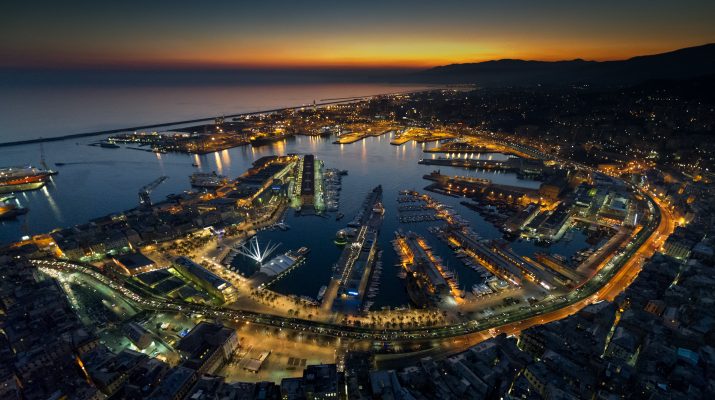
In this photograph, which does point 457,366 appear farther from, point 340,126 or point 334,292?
point 340,126

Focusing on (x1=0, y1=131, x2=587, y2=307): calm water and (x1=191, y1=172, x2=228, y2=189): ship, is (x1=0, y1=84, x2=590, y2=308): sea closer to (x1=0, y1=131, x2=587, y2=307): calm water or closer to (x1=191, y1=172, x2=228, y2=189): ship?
(x1=0, y1=131, x2=587, y2=307): calm water

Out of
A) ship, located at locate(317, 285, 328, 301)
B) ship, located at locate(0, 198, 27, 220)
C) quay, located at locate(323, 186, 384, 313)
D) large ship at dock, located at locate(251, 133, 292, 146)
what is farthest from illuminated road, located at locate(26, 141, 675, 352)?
large ship at dock, located at locate(251, 133, 292, 146)

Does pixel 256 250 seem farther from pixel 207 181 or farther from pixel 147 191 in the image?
pixel 147 191

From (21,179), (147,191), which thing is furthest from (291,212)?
(21,179)

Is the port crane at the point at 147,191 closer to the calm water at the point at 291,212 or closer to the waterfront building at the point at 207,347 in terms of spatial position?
the calm water at the point at 291,212

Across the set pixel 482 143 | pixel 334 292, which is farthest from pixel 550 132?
pixel 334 292

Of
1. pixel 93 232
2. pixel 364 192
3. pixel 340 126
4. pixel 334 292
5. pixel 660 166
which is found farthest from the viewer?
pixel 340 126

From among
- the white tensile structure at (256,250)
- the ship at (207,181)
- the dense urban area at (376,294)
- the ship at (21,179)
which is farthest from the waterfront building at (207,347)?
the ship at (21,179)
